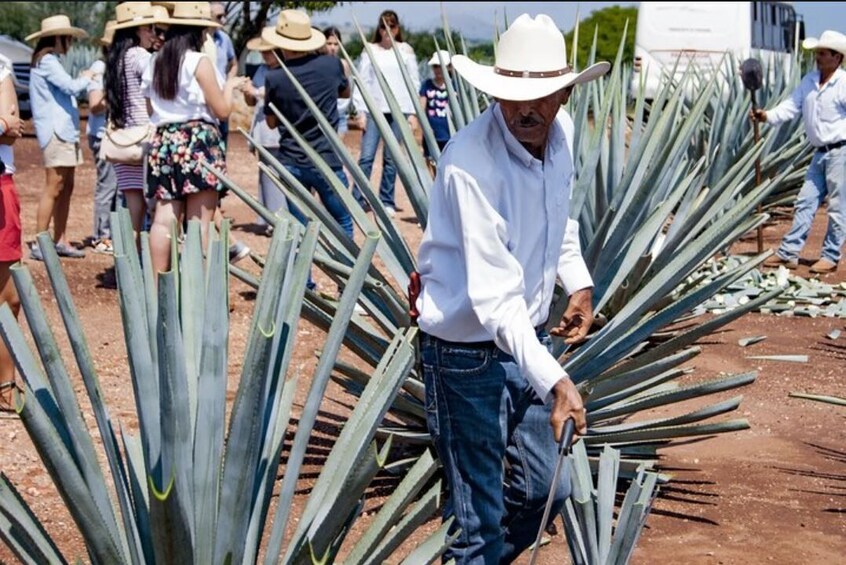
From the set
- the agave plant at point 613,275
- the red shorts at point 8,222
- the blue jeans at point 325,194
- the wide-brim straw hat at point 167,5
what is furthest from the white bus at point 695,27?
the red shorts at point 8,222

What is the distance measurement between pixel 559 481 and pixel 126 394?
3.05m

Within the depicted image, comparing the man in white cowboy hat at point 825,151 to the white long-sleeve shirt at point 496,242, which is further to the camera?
the man in white cowboy hat at point 825,151

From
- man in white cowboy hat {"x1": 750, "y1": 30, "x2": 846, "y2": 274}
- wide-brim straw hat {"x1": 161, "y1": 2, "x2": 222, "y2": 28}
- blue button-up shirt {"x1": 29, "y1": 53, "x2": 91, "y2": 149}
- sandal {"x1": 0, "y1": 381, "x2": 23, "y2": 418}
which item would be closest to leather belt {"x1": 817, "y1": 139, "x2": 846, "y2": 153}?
man in white cowboy hat {"x1": 750, "y1": 30, "x2": 846, "y2": 274}

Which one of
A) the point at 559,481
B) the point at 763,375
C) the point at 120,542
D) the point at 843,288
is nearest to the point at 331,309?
the point at 559,481

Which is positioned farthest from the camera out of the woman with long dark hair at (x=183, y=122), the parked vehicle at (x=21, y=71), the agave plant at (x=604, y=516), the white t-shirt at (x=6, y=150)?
the parked vehicle at (x=21, y=71)

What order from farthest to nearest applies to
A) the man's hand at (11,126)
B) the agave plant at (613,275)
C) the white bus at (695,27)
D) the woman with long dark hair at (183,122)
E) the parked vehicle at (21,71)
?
the white bus at (695,27)
the parked vehicle at (21,71)
the woman with long dark hair at (183,122)
the man's hand at (11,126)
the agave plant at (613,275)

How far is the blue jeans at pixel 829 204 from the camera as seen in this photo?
9539 mm

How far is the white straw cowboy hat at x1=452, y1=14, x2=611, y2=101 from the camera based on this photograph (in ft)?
11.1

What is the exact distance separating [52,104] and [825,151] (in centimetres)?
506

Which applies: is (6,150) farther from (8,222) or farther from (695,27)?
(695,27)

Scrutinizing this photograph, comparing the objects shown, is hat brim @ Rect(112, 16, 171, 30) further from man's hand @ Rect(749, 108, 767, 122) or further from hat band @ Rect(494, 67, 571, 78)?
hat band @ Rect(494, 67, 571, 78)

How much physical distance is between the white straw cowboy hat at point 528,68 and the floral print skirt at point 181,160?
3.77m

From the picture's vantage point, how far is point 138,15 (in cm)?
775

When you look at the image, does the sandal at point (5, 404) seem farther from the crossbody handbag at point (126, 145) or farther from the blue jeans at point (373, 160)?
the blue jeans at point (373, 160)
